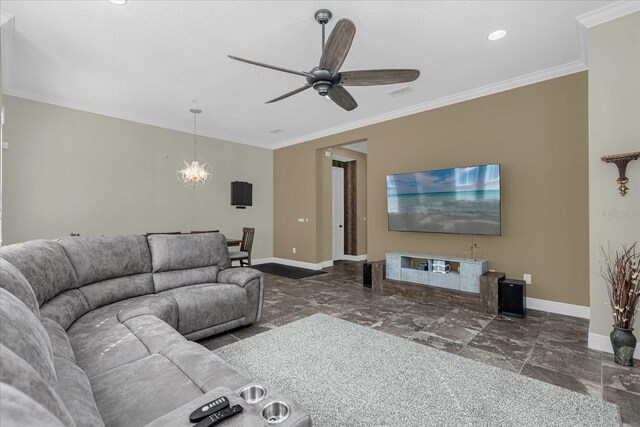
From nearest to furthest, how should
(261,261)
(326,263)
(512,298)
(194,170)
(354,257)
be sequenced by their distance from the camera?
(512,298), (194,170), (326,263), (261,261), (354,257)

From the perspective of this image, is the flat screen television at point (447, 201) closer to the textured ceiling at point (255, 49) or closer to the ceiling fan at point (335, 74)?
the textured ceiling at point (255, 49)

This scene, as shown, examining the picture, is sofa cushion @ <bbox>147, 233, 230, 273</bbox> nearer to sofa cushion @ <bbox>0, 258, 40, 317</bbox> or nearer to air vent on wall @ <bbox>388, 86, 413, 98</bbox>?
sofa cushion @ <bbox>0, 258, 40, 317</bbox>

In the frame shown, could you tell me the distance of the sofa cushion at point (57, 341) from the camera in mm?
1462

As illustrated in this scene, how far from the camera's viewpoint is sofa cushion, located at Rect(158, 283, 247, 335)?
2.69 meters

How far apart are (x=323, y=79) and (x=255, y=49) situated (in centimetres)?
121

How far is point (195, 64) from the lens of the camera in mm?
3604

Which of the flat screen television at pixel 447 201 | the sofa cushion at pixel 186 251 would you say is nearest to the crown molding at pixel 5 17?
the sofa cushion at pixel 186 251

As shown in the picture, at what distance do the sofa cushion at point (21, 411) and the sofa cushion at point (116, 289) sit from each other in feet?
7.85

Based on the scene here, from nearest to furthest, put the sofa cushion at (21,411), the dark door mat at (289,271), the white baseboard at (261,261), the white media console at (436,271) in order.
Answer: the sofa cushion at (21,411), the white media console at (436,271), the dark door mat at (289,271), the white baseboard at (261,261)

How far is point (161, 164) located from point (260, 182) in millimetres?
2302

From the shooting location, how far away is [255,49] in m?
3.31

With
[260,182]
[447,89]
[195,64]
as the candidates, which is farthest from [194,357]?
[260,182]

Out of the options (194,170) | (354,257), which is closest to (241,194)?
(194,170)

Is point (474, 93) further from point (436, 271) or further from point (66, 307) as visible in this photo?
point (66, 307)
